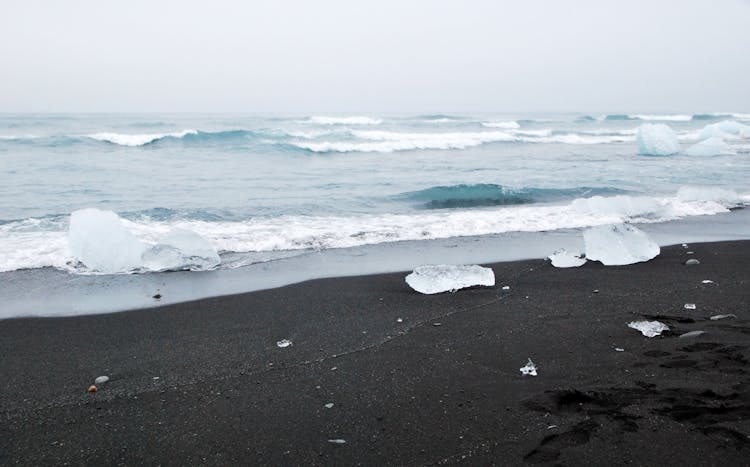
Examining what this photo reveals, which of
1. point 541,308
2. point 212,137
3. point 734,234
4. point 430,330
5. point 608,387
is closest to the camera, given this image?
point 608,387

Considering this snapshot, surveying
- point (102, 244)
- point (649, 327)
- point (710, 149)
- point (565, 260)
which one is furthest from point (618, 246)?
point (710, 149)

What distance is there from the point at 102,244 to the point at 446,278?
4.06 metres

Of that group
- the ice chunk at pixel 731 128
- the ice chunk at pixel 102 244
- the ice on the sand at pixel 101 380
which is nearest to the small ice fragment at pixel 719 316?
the ice on the sand at pixel 101 380

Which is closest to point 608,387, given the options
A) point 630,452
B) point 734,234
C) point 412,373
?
point 630,452

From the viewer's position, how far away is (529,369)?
3381mm

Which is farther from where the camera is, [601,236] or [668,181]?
[668,181]

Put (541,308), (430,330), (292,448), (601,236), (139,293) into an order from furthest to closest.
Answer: (601,236) → (139,293) → (541,308) → (430,330) → (292,448)

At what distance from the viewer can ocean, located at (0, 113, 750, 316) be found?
6.93 m

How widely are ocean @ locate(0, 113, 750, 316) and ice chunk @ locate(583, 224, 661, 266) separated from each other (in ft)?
3.99

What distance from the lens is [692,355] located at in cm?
336

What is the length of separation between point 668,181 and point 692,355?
1280cm

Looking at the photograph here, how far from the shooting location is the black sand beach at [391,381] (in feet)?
8.48

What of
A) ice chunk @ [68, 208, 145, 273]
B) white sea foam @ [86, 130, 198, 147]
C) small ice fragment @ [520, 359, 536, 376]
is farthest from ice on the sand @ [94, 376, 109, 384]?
white sea foam @ [86, 130, 198, 147]

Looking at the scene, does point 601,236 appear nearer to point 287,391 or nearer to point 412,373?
point 412,373
